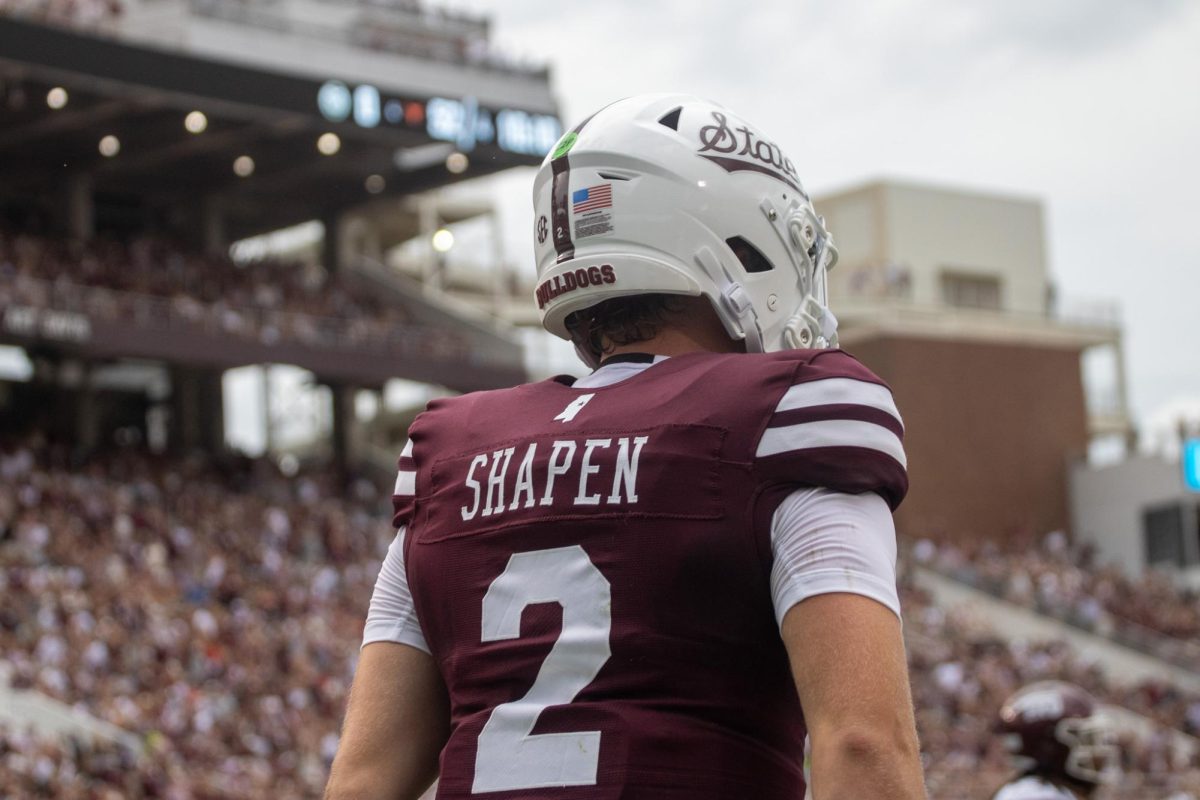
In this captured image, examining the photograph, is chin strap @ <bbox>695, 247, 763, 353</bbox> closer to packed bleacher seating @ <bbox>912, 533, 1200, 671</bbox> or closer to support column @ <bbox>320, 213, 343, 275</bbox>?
packed bleacher seating @ <bbox>912, 533, 1200, 671</bbox>

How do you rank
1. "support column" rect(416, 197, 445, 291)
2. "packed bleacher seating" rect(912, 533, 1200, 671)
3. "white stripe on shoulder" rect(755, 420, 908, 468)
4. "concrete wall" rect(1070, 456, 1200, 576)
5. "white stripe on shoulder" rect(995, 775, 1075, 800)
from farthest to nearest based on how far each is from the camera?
"support column" rect(416, 197, 445, 291) < "concrete wall" rect(1070, 456, 1200, 576) < "packed bleacher seating" rect(912, 533, 1200, 671) < "white stripe on shoulder" rect(995, 775, 1075, 800) < "white stripe on shoulder" rect(755, 420, 908, 468)

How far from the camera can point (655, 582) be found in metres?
1.98

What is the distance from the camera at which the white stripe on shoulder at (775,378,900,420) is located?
6.40 feet

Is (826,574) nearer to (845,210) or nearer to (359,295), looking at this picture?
(359,295)

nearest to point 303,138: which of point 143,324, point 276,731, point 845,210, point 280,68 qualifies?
point 280,68

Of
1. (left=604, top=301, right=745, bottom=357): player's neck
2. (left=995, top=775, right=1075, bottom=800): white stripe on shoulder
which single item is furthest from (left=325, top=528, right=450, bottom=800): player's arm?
(left=995, top=775, right=1075, bottom=800): white stripe on shoulder

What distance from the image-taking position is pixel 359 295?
31.8m

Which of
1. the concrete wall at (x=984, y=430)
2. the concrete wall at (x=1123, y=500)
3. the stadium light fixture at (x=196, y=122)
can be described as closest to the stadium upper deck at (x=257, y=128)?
the stadium light fixture at (x=196, y=122)

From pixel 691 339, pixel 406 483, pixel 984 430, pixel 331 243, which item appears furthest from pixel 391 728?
pixel 984 430

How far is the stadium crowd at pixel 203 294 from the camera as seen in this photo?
25688 mm

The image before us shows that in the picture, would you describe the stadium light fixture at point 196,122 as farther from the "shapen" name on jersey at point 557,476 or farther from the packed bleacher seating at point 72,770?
the "shapen" name on jersey at point 557,476

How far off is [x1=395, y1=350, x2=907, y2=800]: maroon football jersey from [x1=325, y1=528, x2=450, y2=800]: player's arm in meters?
0.18

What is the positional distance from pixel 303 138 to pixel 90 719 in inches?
647

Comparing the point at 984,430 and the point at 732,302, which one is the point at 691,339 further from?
the point at 984,430
